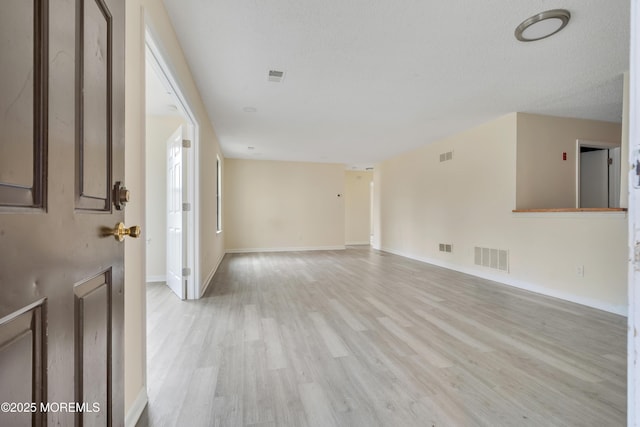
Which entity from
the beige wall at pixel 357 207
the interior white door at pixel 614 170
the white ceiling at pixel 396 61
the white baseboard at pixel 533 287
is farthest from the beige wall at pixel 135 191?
the beige wall at pixel 357 207

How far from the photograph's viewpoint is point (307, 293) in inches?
142

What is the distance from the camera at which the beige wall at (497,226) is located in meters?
3.11

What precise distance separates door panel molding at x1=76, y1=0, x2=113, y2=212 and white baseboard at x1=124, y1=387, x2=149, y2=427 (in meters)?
1.07

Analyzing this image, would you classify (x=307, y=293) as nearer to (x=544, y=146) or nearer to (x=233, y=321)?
(x=233, y=321)

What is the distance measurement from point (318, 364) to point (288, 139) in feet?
14.5

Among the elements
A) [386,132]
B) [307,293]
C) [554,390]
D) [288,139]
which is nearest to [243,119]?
[288,139]

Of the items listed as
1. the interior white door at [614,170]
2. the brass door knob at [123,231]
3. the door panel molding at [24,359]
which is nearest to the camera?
the door panel molding at [24,359]

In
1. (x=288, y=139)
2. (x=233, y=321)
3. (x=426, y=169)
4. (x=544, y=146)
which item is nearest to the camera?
(x=233, y=321)

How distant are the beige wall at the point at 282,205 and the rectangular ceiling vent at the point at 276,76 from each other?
15.5 ft

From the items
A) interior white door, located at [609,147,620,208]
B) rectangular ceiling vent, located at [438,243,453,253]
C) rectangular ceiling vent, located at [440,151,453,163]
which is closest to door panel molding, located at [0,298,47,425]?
rectangular ceiling vent, located at [438,243,453,253]

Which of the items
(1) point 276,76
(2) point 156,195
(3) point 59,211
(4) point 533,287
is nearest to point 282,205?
(2) point 156,195

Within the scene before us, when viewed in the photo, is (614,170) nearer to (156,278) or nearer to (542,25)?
(542,25)

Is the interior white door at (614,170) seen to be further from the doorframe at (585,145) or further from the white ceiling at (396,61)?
the white ceiling at (396,61)

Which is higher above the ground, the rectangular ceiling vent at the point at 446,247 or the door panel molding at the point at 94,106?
the door panel molding at the point at 94,106
